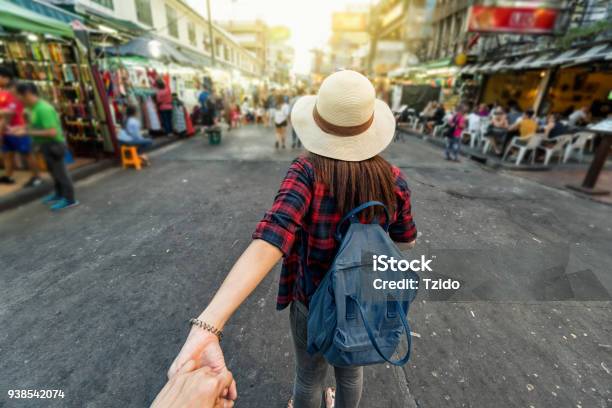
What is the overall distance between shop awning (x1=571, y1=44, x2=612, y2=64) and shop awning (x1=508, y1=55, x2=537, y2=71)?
235cm

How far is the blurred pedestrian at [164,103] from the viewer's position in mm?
10641

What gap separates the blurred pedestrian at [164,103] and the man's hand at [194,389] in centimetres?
1203

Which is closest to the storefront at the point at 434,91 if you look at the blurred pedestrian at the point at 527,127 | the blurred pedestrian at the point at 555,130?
the blurred pedestrian at the point at 555,130

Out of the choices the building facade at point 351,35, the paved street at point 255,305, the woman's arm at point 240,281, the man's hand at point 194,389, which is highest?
the building facade at point 351,35

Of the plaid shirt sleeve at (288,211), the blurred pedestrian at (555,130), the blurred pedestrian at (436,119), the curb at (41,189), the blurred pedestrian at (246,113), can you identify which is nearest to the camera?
the plaid shirt sleeve at (288,211)

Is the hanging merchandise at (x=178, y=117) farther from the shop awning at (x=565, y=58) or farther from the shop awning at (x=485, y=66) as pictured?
the shop awning at (x=485, y=66)

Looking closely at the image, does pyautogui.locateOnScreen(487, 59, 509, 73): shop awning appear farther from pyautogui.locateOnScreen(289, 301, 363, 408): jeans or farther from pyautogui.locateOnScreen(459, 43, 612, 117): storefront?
pyautogui.locateOnScreen(289, 301, 363, 408): jeans

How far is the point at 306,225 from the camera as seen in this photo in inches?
45.8

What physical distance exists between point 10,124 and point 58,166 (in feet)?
6.61

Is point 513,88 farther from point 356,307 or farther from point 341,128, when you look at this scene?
point 356,307

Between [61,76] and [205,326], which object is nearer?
[205,326]

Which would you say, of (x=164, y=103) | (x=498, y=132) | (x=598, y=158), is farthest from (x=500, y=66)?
(x=164, y=103)

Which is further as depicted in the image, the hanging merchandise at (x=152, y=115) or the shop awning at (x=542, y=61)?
the shop awning at (x=542, y=61)

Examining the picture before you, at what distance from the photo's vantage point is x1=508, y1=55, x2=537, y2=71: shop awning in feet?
38.7
